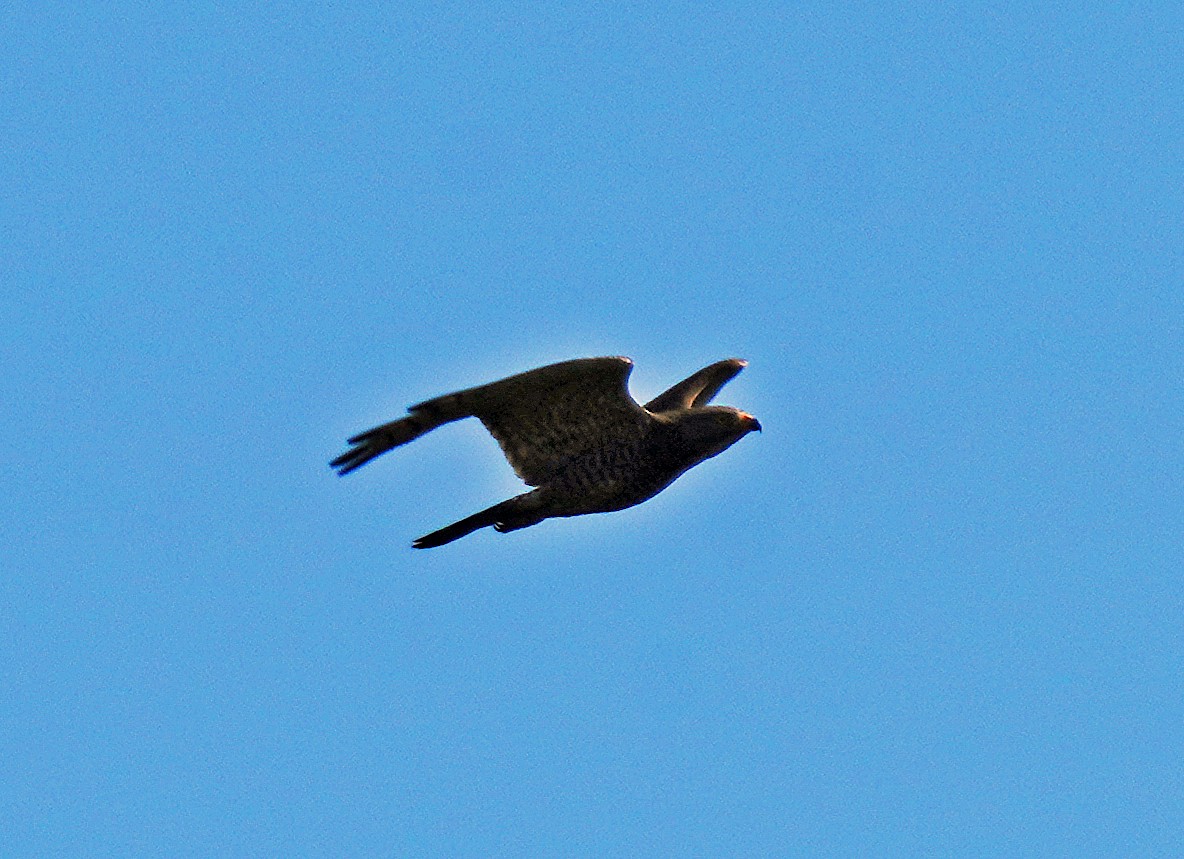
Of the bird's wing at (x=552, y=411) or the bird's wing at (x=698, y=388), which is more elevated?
the bird's wing at (x=698, y=388)

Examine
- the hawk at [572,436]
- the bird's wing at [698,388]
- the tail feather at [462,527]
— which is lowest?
the tail feather at [462,527]

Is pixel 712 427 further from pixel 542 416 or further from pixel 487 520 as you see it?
pixel 487 520

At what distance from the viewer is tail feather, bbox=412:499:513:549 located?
12.5 metres

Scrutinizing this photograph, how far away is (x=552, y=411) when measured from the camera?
40.6ft

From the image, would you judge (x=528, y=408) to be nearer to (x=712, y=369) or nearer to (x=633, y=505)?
(x=633, y=505)

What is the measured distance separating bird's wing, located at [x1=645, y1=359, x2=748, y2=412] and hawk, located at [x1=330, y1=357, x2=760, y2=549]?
41.1 inches

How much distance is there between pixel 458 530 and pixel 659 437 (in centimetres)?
167

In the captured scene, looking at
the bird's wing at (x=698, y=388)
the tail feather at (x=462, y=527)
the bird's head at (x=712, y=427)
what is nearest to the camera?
the tail feather at (x=462, y=527)

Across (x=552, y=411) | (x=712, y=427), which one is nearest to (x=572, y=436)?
(x=552, y=411)

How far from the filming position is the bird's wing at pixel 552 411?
39.1 ft

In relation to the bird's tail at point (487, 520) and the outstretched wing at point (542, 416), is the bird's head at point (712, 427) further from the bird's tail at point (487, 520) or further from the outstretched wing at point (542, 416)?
the bird's tail at point (487, 520)

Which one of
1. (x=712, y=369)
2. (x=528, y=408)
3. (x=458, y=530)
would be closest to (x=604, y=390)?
(x=528, y=408)

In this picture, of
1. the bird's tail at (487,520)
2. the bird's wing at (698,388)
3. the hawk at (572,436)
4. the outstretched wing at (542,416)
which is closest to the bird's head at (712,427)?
the hawk at (572,436)

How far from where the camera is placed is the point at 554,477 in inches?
497
